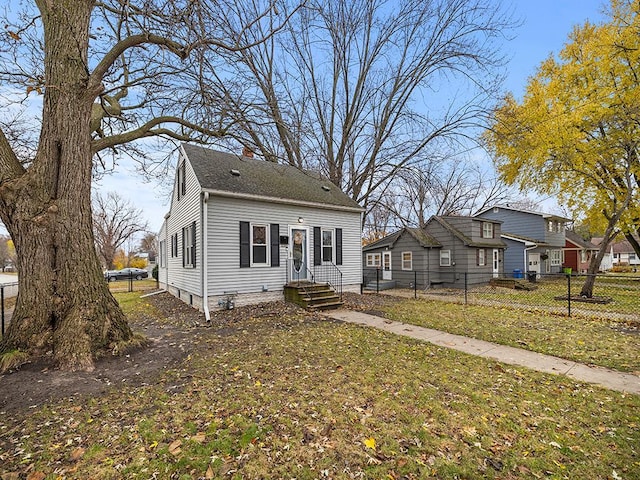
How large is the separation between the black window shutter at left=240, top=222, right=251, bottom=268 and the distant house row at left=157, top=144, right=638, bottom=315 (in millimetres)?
33

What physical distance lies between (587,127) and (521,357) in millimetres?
13509

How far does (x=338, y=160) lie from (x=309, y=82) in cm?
483

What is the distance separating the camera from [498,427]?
10.5 feet

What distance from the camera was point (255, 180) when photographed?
11.3 m

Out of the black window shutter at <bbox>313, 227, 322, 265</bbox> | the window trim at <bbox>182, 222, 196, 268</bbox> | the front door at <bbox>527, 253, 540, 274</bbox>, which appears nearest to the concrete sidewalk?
the black window shutter at <bbox>313, 227, 322, 265</bbox>

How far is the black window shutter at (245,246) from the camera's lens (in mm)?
10133

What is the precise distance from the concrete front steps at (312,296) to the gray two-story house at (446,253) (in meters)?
7.64

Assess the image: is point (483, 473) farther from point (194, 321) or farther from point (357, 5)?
point (357, 5)

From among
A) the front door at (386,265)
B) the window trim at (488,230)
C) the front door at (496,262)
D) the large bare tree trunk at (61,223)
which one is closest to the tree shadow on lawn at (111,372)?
the large bare tree trunk at (61,223)

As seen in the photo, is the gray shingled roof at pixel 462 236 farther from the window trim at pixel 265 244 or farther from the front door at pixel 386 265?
the window trim at pixel 265 244

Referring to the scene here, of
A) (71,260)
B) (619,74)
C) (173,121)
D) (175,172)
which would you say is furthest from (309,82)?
(71,260)

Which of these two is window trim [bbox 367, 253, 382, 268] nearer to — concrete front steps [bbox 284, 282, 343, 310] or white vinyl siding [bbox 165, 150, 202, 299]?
concrete front steps [bbox 284, 282, 343, 310]

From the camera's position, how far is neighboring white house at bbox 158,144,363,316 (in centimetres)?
959

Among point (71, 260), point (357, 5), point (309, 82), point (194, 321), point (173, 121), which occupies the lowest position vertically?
point (194, 321)
